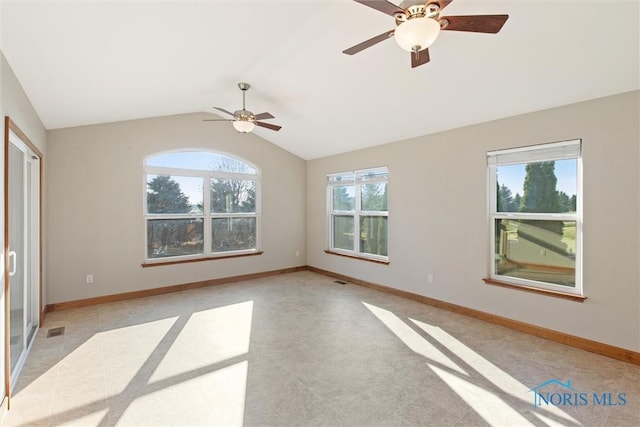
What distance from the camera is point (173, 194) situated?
207 inches

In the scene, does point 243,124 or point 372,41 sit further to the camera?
point 243,124

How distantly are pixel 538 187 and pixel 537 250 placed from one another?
71cm

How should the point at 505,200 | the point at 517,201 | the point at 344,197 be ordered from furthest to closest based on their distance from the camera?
1. the point at 344,197
2. the point at 505,200
3. the point at 517,201

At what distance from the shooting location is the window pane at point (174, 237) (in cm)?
509

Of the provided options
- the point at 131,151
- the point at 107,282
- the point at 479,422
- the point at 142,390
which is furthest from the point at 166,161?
the point at 479,422

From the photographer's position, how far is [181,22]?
2422 mm

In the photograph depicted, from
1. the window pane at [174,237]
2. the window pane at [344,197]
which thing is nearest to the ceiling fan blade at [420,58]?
the window pane at [344,197]

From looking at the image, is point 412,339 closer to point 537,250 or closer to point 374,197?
point 537,250

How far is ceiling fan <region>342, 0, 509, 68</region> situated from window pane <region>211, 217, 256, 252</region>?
469 centimetres

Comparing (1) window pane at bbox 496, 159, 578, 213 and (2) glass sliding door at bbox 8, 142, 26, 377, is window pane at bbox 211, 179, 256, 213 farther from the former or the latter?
(1) window pane at bbox 496, 159, 578, 213

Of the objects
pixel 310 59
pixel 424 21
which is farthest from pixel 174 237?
pixel 424 21

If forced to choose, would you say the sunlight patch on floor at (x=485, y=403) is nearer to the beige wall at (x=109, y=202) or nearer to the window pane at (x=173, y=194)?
the beige wall at (x=109, y=202)

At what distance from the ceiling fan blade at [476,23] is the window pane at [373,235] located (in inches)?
140

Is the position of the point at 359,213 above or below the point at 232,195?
below
